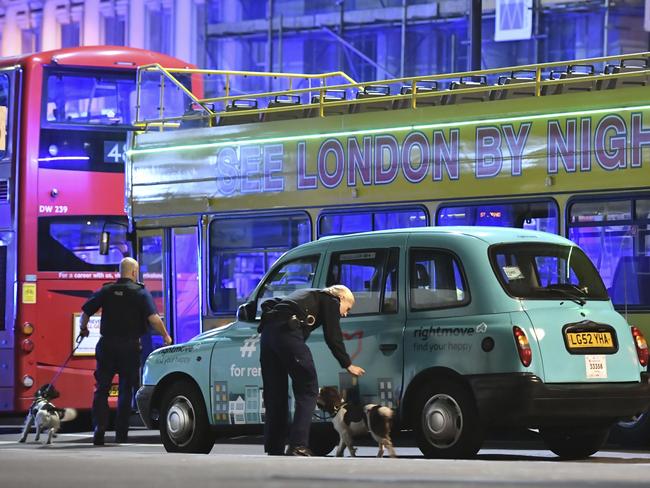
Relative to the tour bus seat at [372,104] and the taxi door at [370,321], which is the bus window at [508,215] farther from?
the taxi door at [370,321]

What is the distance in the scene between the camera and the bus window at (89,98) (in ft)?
68.8

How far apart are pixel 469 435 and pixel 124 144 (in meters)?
10.5

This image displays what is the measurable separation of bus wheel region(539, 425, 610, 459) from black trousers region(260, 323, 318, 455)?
1.90m

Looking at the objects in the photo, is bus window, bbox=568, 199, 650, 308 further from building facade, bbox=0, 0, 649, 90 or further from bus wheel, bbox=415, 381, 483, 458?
building facade, bbox=0, 0, 649, 90

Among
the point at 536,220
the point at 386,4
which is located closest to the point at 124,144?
the point at 536,220

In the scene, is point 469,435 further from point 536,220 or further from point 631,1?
point 631,1

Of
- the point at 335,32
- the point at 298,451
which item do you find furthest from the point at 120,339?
the point at 335,32

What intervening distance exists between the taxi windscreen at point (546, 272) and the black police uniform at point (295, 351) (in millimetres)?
1216

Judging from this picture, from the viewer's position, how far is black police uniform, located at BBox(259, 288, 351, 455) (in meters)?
11.9

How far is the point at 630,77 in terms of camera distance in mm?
14852

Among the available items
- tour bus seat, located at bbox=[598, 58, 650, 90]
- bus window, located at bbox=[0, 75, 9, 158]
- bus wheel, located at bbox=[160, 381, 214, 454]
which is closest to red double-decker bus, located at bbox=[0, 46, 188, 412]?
bus window, located at bbox=[0, 75, 9, 158]

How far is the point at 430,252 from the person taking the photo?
12.5 meters

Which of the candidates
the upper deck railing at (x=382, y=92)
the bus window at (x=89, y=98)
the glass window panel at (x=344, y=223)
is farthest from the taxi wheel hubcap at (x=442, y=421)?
the bus window at (x=89, y=98)

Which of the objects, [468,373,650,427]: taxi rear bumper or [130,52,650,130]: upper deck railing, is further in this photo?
[130,52,650,130]: upper deck railing
